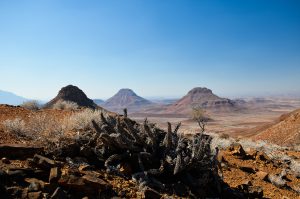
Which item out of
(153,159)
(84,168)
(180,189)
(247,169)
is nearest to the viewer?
(84,168)

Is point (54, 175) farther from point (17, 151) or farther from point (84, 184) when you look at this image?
point (17, 151)

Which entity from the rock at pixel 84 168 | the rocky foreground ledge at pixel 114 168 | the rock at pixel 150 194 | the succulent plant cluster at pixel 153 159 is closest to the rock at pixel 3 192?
the rocky foreground ledge at pixel 114 168

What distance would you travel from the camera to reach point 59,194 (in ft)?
14.2

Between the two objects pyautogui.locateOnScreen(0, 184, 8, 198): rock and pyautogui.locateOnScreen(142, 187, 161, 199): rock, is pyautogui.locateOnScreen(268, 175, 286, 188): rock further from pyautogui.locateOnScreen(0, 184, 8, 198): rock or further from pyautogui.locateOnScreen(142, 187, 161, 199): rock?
pyautogui.locateOnScreen(0, 184, 8, 198): rock

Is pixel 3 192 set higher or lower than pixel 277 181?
higher

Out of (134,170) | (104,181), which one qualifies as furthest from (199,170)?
(104,181)

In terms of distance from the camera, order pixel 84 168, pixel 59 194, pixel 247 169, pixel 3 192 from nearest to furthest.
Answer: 1. pixel 3 192
2. pixel 59 194
3. pixel 84 168
4. pixel 247 169

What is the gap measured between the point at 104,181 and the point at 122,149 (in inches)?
48.6

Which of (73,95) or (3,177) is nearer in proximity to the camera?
(3,177)

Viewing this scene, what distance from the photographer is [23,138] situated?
700 cm

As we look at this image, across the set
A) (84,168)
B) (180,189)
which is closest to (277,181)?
(180,189)

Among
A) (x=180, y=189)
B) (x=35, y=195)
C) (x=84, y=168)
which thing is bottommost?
(x=180, y=189)

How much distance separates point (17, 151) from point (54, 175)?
1166 millimetres

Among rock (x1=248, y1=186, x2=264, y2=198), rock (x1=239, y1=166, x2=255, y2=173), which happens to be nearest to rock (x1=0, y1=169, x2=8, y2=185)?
rock (x1=248, y1=186, x2=264, y2=198)
